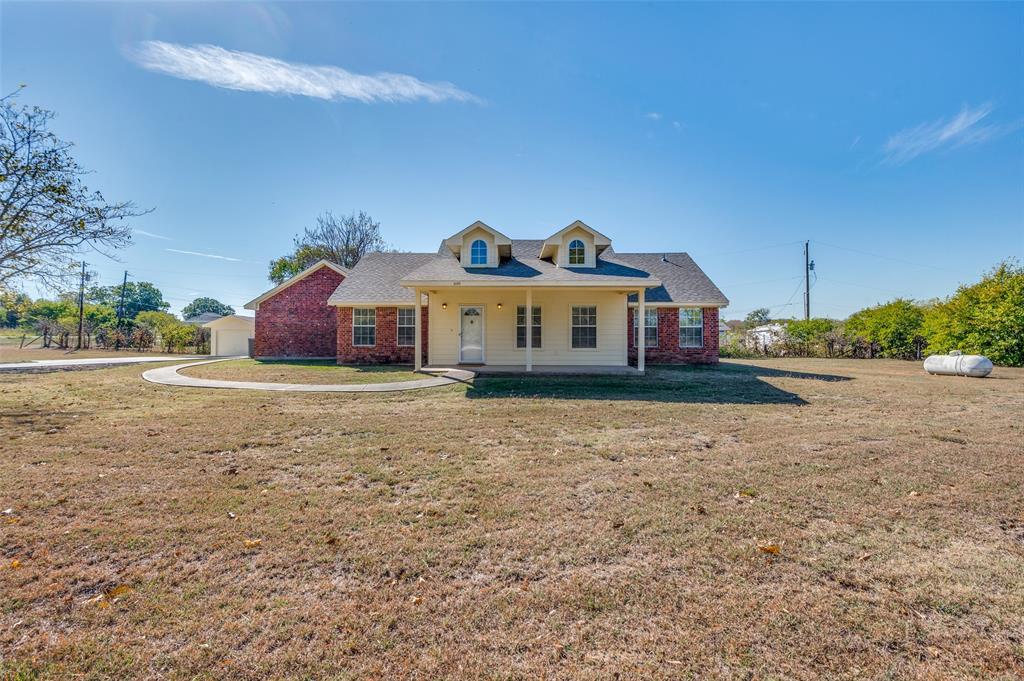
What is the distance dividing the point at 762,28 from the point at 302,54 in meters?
11.8

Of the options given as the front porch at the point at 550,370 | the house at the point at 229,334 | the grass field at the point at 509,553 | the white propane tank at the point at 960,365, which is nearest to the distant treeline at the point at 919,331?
the white propane tank at the point at 960,365

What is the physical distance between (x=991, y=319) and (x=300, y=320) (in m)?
28.8

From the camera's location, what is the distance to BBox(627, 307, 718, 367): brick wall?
16953 millimetres

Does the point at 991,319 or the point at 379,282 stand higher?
the point at 379,282

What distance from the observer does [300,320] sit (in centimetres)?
1944

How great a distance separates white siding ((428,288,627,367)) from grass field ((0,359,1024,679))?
9088 millimetres

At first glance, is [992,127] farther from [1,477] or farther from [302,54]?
[1,477]

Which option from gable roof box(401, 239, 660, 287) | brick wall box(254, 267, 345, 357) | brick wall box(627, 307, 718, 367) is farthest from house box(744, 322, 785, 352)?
brick wall box(254, 267, 345, 357)

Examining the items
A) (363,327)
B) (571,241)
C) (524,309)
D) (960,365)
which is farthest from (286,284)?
(960,365)

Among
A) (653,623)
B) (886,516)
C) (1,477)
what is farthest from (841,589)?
(1,477)

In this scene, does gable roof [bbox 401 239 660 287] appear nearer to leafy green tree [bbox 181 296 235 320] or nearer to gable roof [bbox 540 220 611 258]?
gable roof [bbox 540 220 611 258]

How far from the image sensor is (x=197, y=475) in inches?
172

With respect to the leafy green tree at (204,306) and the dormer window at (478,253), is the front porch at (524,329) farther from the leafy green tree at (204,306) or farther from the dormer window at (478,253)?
the leafy green tree at (204,306)

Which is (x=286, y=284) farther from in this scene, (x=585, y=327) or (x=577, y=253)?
(x=585, y=327)
